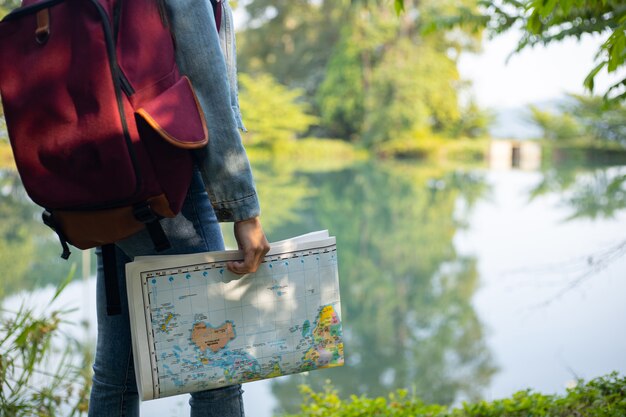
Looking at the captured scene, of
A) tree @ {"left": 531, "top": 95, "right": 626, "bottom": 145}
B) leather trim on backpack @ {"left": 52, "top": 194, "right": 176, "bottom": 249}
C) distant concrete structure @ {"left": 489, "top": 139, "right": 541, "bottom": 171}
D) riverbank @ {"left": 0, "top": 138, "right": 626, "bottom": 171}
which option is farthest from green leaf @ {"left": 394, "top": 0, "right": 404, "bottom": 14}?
distant concrete structure @ {"left": 489, "top": 139, "right": 541, "bottom": 171}

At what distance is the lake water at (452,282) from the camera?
9.71 feet

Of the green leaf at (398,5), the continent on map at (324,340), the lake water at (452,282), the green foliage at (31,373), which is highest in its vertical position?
the lake water at (452,282)

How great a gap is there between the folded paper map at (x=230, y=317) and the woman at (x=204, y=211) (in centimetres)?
3

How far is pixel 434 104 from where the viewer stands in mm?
17875

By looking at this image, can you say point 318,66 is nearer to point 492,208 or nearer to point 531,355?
point 492,208

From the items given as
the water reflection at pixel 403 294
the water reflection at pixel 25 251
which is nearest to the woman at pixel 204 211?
the water reflection at pixel 403 294

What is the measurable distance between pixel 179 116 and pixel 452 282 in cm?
448

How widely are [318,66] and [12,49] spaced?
68.6 ft

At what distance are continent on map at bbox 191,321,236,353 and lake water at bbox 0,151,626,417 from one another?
1294 mm

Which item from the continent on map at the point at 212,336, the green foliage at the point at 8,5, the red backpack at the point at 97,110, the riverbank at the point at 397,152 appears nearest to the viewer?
the red backpack at the point at 97,110

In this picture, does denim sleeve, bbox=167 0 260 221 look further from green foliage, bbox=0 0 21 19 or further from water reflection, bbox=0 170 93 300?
water reflection, bbox=0 170 93 300

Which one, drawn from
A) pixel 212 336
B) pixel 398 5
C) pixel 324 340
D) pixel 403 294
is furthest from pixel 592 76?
pixel 403 294

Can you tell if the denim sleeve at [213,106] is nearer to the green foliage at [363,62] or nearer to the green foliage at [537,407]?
the green foliage at [537,407]

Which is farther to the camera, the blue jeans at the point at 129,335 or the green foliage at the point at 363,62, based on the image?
the green foliage at the point at 363,62
